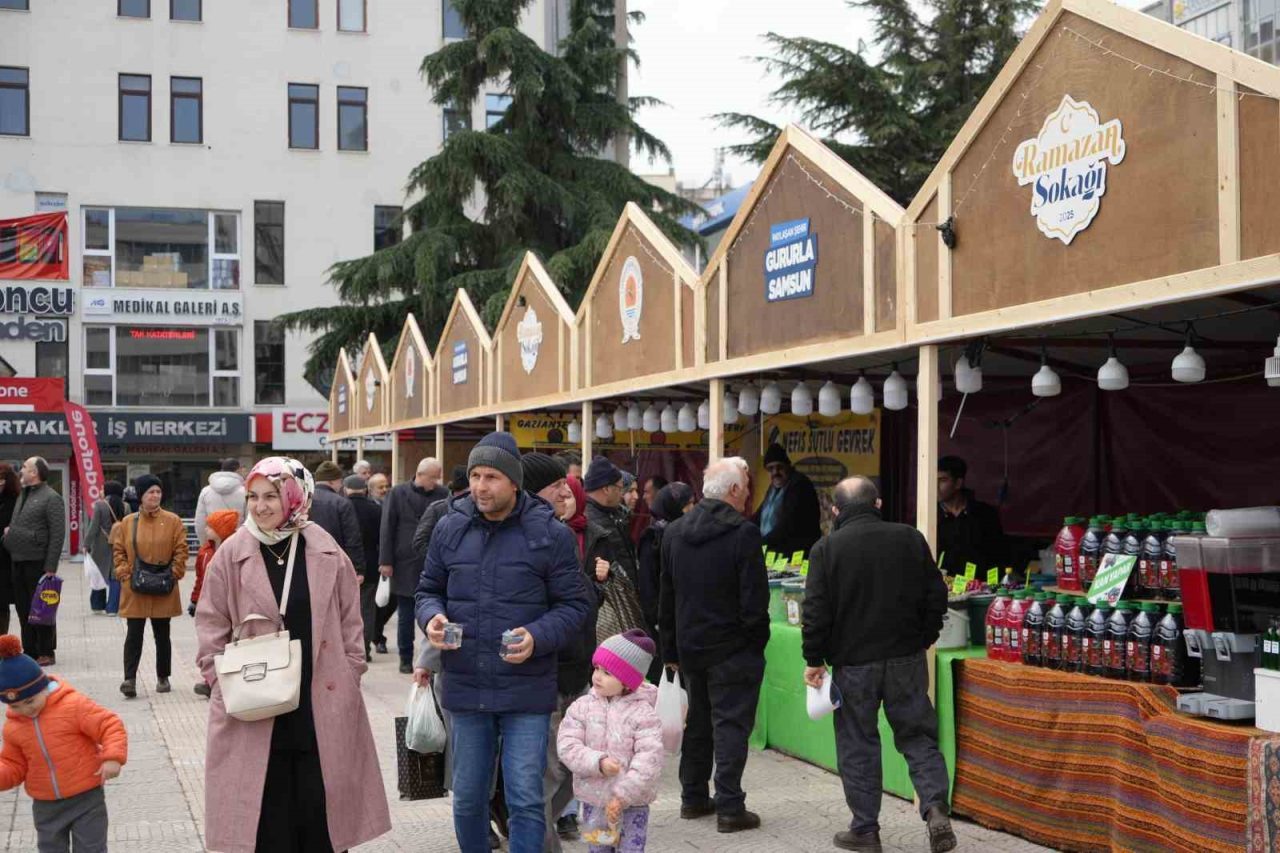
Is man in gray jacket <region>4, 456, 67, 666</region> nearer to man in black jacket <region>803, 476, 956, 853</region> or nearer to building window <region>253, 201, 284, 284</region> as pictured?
man in black jacket <region>803, 476, 956, 853</region>

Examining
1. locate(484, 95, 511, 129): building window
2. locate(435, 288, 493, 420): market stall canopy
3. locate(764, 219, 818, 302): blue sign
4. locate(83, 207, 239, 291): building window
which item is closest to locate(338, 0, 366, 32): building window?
locate(484, 95, 511, 129): building window

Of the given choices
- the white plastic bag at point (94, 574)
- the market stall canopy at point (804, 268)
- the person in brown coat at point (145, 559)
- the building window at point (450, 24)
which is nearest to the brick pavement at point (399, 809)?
the person in brown coat at point (145, 559)

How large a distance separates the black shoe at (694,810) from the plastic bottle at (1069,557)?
215 centimetres

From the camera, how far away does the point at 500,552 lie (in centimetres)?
512

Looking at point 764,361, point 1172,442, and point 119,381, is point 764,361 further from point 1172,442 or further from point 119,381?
point 119,381

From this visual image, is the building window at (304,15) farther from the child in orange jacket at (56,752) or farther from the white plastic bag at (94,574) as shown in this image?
the child in orange jacket at (56,752)

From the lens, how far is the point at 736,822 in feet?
22.7

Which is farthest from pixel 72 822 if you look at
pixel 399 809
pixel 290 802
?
pixel 399 809

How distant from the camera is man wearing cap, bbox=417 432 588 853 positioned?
5.07m

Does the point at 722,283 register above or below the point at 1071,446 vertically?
above

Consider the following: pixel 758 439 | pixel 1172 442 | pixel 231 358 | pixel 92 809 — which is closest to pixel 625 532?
pixel 92 809

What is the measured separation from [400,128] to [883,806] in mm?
32614

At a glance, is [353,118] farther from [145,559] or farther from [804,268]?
[804,268]

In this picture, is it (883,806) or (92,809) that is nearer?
(92,809)
